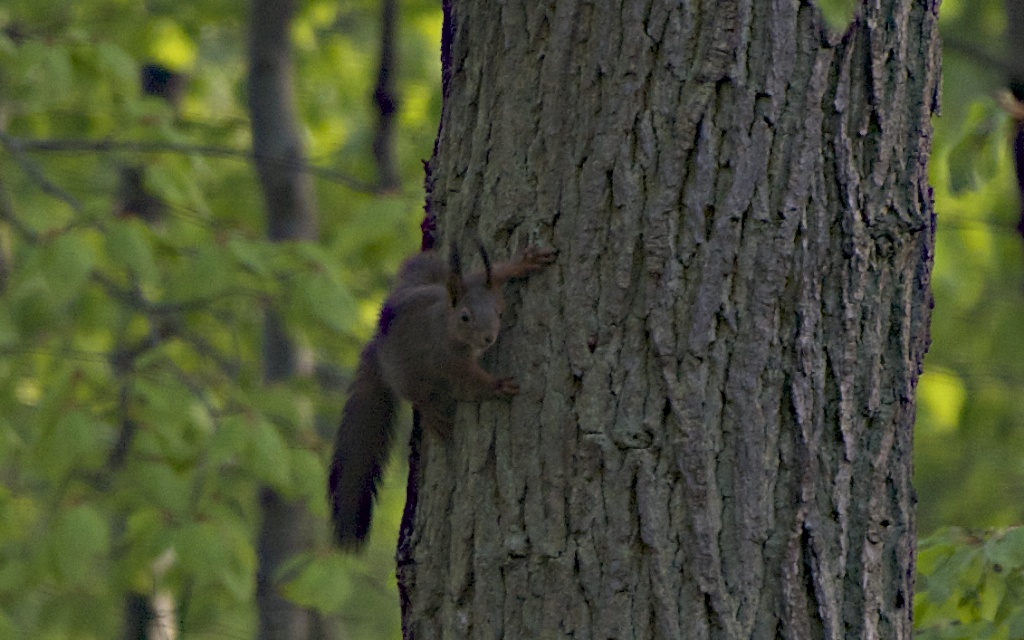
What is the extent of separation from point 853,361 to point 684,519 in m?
0.35

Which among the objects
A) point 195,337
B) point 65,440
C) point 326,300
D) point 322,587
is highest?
point 326,300

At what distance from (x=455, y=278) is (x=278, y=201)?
3632mm

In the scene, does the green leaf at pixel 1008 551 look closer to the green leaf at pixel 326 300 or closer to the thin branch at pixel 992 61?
the thin branch at pixel 992 61

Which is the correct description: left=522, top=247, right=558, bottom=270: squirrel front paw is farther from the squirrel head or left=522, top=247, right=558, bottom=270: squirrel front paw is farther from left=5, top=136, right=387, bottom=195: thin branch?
left=5, top=136, right=387, bottom=195: thin branch

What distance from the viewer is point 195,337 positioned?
5566 mm

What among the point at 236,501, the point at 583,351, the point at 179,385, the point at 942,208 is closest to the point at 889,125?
the point at 583,351

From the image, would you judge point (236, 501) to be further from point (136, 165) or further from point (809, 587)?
point (809, 587)

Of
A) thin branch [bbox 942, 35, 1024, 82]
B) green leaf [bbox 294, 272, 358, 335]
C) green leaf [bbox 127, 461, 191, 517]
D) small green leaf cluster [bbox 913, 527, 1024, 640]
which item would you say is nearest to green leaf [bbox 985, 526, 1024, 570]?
small green leaf cluster [bbox 913, 527, 1024, 640]

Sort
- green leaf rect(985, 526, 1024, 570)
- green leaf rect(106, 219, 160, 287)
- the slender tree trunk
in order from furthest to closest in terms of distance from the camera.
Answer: the slender tree trunk
green leaf rect(106, 219, 160, 287)
green leaf rect(985, 526, 1024, 570)

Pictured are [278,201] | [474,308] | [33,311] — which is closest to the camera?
[474,308]

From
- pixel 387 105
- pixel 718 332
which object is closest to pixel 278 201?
pixel 387 105

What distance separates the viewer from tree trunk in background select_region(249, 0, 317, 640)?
542 cm

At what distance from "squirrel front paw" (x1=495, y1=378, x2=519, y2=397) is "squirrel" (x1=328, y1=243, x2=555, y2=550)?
77mm

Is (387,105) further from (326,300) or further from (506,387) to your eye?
(506,387)
